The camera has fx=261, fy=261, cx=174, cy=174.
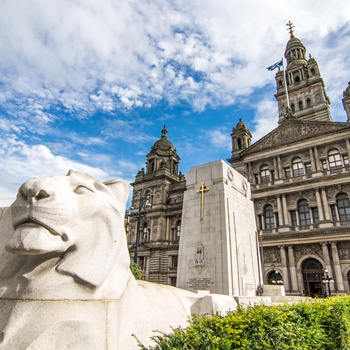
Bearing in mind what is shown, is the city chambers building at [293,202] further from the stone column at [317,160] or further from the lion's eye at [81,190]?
the lion's eye at [81,190]

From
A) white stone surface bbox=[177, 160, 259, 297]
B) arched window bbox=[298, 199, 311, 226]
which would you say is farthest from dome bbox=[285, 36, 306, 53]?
white stone surface bbox=[177, 160, 259, 297]

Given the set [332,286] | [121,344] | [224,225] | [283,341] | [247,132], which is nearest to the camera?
[121,344]

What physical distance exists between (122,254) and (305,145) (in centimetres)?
2968

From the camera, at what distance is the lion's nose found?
2002mm

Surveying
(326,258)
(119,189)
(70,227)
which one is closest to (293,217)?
(326,258)

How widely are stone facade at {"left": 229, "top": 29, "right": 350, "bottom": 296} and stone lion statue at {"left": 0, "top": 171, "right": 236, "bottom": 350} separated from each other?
24691mm

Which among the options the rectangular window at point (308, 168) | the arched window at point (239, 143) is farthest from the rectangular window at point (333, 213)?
the arched window at point (239, 143)

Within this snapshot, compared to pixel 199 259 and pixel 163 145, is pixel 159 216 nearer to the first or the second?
pixel 163 145

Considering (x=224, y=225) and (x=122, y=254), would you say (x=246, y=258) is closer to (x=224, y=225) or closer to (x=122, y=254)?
(x=224, y=225)

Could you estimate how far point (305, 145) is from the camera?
28.0 m

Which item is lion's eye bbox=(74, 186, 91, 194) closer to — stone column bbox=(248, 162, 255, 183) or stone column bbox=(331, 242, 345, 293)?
stone column bbox=(331, 242, 345, 293)

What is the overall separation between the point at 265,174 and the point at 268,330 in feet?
94.1

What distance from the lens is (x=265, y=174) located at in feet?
98.9

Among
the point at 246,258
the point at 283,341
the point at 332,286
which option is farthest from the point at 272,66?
the point at 283,341
